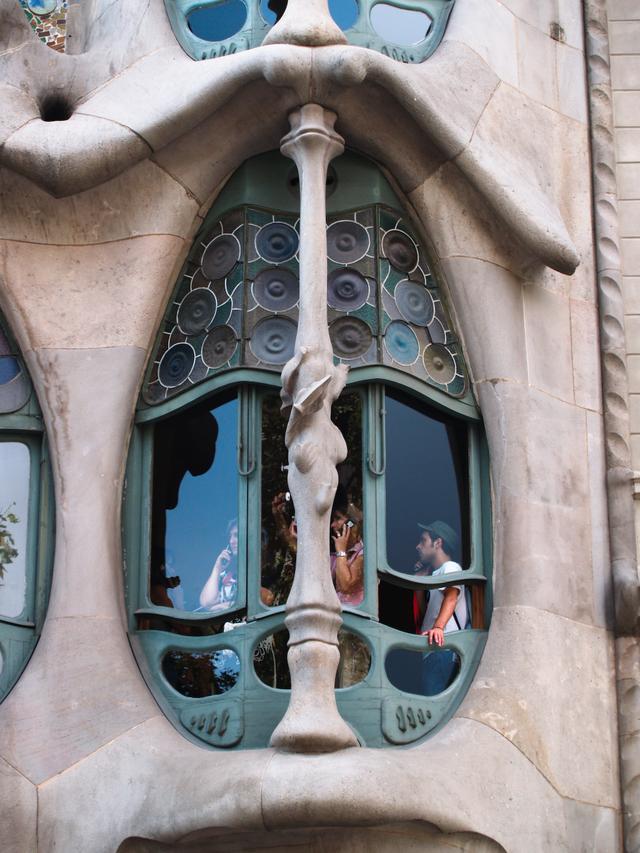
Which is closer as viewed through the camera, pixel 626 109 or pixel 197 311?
pixel 197 311

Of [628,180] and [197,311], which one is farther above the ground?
[628,180]

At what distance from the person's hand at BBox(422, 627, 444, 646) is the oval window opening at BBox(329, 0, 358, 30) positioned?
11.6ft

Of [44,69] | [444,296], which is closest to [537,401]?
[444,296]

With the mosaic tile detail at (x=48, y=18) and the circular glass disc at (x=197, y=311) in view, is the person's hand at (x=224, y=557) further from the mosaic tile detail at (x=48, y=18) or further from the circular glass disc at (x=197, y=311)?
the mosaic tile detail at (x=48, y=18)

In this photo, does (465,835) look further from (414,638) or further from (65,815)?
(65,815)

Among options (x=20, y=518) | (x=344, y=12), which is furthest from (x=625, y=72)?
(x=20, y=518)

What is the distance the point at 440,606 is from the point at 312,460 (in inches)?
48.7

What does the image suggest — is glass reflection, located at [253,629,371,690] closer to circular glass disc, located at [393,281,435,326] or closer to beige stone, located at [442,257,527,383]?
beige stone, located at [442,257,527,383]

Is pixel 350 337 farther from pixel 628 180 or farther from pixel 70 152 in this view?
pixel 628 180

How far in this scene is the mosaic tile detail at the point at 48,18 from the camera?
1381 centimetres

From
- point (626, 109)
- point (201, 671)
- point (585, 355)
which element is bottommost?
point (201, 671)

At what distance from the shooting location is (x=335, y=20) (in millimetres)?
12469

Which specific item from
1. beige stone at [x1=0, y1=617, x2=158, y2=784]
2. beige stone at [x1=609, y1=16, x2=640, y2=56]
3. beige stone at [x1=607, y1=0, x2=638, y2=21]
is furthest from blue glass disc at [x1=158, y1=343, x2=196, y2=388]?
beige stone at [x1=607, y1=0, x2=638, y2=21]

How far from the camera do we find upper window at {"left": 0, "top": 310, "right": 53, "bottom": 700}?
11617mm
